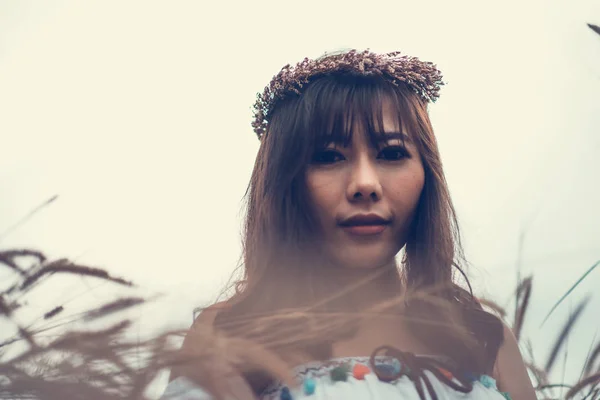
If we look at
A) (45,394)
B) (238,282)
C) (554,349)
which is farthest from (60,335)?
(238,282)

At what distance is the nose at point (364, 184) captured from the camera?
1.14 m

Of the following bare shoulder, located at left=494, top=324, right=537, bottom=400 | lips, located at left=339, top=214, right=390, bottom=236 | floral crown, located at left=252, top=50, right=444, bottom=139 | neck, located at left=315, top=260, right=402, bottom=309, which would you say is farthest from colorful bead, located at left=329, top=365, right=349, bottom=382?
floral crown, located at left=252, top=50, right=444, bottom=139

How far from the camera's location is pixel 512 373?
135 cm

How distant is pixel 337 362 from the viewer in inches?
47.5

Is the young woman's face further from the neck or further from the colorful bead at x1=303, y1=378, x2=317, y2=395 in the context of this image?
the colorful bead at x1=303, y1=378, x2=317, y2=395

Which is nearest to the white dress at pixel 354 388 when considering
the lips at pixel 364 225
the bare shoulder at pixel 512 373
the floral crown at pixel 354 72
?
the bare shoulder at pixel 512 373

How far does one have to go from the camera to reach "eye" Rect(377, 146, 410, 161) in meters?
1.22

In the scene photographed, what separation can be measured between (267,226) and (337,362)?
12.3 inches

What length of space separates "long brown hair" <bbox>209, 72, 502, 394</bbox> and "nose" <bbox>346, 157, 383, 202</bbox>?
7 centimetres

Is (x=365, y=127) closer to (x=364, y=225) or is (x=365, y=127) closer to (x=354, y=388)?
(x=364, y=225)

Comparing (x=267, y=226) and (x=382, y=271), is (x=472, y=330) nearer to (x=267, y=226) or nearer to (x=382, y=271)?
(x=382, y=271)

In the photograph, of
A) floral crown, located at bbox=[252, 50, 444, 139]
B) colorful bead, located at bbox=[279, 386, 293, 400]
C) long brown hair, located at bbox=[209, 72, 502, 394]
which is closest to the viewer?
colorful bead, located at bbox=[279, 386, 293, 400]

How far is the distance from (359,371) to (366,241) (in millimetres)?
251

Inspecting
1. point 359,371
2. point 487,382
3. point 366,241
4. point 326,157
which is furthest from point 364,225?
point 487,382
